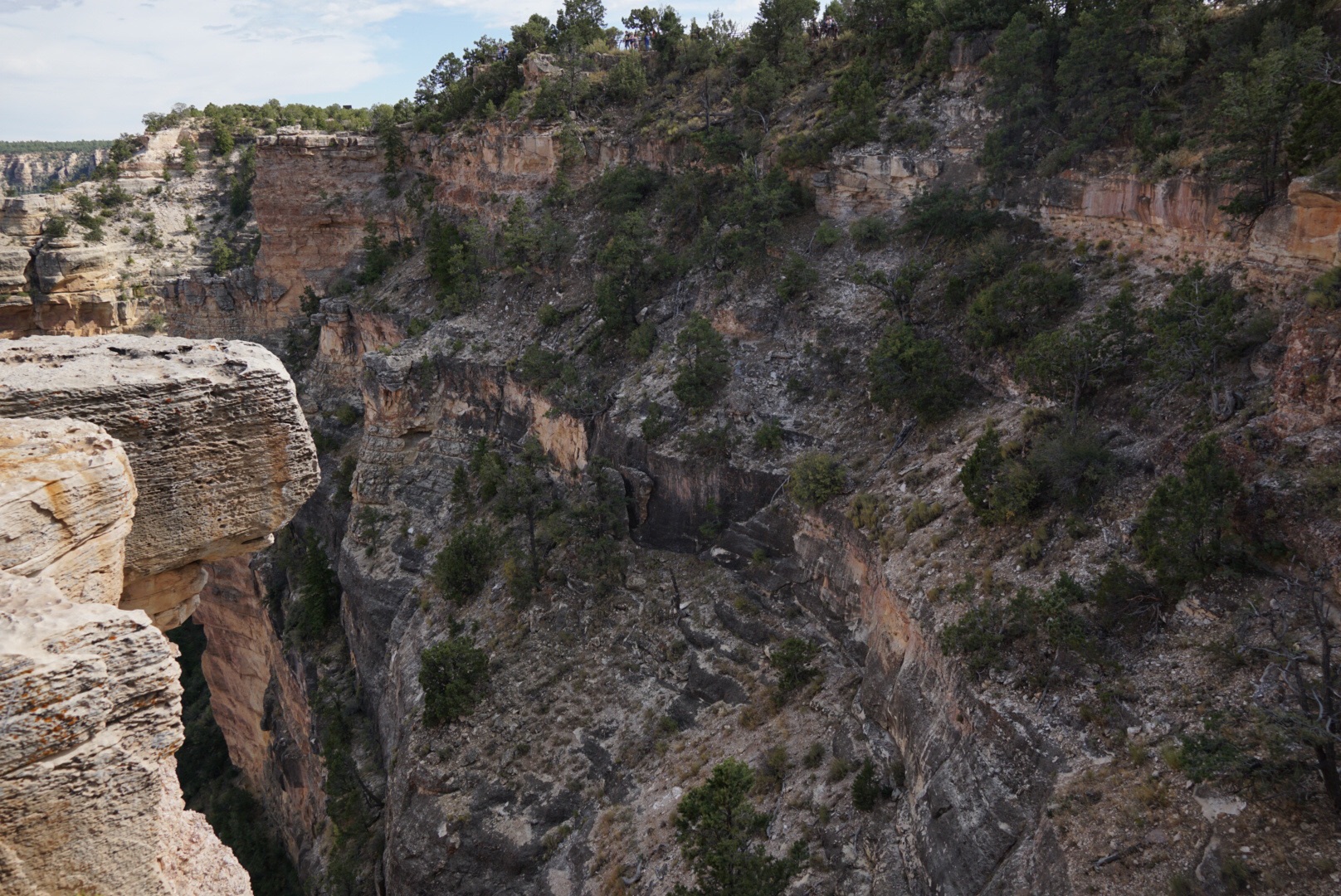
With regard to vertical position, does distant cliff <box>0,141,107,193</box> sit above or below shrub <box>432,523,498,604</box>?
above

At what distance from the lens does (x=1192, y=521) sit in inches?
632

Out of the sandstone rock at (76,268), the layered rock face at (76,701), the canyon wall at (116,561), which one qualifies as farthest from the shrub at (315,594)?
the layered rock face at (76,701)

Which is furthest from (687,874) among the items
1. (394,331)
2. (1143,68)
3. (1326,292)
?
(394,331)

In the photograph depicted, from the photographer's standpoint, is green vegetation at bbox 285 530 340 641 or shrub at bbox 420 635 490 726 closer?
shrub at bbox 420 635 490 726

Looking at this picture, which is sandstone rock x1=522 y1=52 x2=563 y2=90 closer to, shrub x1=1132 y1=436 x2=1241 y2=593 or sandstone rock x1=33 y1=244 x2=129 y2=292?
sandstone rock x1=33 y1=244 x2=129 y2=292

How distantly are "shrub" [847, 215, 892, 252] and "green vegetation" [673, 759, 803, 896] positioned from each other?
73.0ft

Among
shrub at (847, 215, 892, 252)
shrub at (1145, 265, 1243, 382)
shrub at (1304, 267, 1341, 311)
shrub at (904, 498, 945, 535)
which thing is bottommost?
shrub at (904, 498, 945, 535)

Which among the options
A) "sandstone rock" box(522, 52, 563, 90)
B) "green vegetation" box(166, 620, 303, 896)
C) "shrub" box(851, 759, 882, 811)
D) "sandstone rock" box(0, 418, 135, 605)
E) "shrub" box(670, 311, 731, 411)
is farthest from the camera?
"sandstone rock" box(522, 52, 563, 90)

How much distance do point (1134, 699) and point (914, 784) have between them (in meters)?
5.38

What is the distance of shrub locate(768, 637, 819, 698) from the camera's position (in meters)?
25.2

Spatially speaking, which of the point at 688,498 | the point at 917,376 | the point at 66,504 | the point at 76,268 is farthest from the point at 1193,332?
the point at 76,268

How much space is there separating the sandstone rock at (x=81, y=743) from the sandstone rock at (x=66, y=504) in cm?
46

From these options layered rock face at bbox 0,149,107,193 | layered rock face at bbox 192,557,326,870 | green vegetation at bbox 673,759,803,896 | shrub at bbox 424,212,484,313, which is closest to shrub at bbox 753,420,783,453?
green vegetation at bbox 673,759,803,896

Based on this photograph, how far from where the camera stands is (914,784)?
62.5 ft
